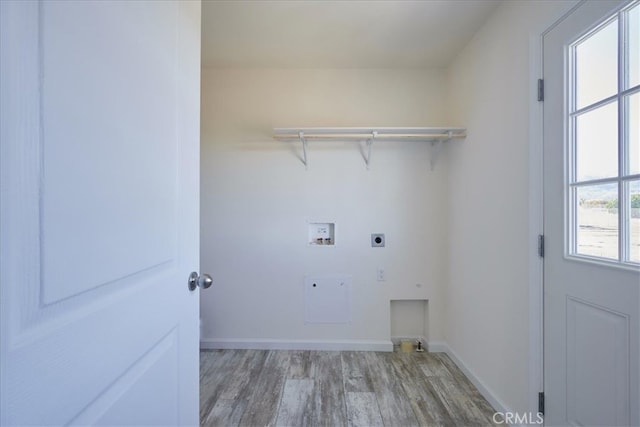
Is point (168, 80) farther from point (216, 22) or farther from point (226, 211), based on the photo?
point (226, 211)

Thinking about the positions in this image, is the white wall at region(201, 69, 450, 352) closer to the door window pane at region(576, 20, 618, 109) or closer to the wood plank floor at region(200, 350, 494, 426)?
the wood plank floor at region(200, 350, 494, 426)

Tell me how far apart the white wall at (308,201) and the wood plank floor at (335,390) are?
245 millimetres

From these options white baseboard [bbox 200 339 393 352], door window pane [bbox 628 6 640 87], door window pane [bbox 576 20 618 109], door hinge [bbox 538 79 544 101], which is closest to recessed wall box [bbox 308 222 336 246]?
white baseboard [bbox 200 339 393 352]

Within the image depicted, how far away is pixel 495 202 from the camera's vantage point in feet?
5.90

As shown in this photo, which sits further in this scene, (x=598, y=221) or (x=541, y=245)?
(x=541, y=245)

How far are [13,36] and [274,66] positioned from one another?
2418 millimetres

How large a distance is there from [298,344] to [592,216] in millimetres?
2249

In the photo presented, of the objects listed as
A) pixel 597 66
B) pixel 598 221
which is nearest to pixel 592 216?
pixel 598 221

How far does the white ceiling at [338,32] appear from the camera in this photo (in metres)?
1.78

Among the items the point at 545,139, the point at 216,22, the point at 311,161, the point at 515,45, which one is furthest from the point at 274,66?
the point at 545,139

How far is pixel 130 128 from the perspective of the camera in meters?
0.65

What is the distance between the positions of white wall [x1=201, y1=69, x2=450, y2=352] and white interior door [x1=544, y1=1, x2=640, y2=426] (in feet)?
3.89

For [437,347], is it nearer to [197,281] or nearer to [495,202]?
[495,202]

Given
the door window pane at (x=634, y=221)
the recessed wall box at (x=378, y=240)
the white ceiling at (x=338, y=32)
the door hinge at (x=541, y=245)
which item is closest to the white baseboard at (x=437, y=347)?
the recessed wall box at (x=378, y=240)
